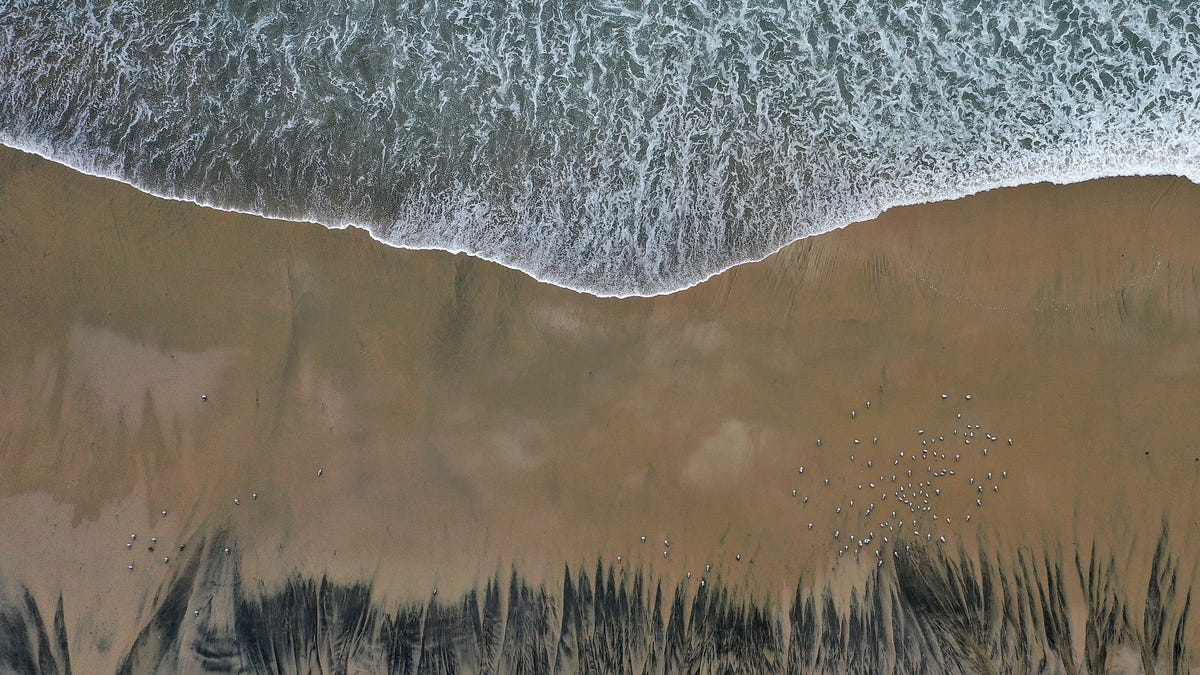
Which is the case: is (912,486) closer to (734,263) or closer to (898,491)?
(898,491)

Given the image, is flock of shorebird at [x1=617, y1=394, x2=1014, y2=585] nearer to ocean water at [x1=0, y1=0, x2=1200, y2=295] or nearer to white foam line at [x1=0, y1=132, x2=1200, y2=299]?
white foam line at [x1=0, y1=132, x2=1200, y2=299]

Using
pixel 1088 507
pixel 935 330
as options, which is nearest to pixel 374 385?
pixel 935 330

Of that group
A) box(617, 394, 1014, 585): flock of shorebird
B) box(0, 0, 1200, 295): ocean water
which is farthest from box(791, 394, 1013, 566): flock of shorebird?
box(0, 0, 1200, 295): ocean water

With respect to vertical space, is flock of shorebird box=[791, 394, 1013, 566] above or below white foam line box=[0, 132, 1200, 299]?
below

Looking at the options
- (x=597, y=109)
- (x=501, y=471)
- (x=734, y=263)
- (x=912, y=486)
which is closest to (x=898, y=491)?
(x=912, y=486)

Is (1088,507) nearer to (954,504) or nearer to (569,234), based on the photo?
(954,504)

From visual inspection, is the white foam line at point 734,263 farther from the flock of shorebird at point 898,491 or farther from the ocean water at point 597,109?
the flock of shorebird at point 898,491

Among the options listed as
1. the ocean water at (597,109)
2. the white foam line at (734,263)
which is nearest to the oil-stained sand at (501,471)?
the white foam line at (734,263)
